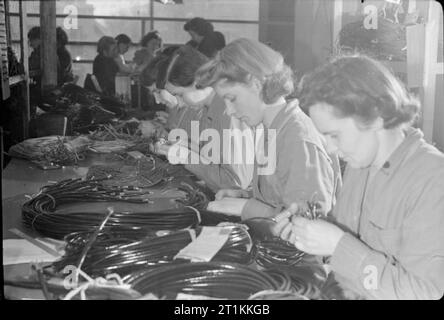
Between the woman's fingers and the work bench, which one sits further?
the woman's fingers

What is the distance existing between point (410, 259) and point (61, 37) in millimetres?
1369

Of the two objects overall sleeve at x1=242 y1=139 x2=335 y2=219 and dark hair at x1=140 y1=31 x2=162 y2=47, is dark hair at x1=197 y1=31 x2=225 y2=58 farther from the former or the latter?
overall sleeve at x1=242 y1=139 x2=335 y2=219

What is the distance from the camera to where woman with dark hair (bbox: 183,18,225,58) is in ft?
6.96

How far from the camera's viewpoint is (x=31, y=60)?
2209mm

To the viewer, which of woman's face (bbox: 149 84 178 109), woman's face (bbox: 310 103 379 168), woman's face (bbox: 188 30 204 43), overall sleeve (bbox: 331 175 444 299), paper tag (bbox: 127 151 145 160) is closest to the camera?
overall sleeve (bbox: 331 175 444 299)

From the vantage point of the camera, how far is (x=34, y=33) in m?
2.16

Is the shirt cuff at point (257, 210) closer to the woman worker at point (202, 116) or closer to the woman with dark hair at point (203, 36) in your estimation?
the woman worker at point (202, 116)

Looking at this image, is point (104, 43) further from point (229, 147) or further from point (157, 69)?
point (229, 147)

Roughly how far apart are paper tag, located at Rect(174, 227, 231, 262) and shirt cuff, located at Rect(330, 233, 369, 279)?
384mm

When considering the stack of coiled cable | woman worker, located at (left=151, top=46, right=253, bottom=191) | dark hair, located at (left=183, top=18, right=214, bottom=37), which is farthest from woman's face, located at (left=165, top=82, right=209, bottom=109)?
the stack of coiled cable

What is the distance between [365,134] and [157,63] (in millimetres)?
790

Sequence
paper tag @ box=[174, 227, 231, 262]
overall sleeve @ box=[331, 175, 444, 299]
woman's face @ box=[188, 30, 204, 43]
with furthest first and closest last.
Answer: woman's face @ box=[188, 30, 204, 43] < paper tag @ box=[174, 227, 231, 262] < overall sleeve @ box=[331, 175, 444, 299]

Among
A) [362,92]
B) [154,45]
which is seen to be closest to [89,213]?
[154,45]

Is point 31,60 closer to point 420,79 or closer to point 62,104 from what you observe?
point 62,104
